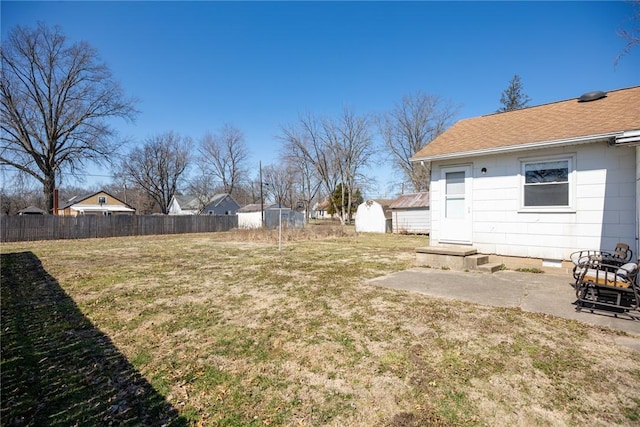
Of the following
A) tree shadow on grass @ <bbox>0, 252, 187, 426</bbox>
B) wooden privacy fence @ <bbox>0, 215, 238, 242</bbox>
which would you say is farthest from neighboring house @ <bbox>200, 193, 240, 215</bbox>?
tree shadow on grass @ <bbox>0, 252, 187, 426</bbox>

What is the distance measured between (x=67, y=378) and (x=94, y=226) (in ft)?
72.6

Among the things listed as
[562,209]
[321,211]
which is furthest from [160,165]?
[562,209]

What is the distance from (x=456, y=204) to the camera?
8219mm

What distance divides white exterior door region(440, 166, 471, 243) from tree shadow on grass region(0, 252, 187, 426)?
769 centimetres

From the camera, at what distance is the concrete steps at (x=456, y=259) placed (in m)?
6.89

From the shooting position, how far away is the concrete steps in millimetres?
6891

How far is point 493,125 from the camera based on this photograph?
29.1 feet

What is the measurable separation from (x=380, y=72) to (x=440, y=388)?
65.0 ft

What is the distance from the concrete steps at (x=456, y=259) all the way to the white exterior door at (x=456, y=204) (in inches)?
29.7

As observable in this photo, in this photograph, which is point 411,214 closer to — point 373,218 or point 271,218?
point 373,218

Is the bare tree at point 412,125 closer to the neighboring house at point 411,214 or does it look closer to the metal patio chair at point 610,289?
the neighboring house at point 411,214

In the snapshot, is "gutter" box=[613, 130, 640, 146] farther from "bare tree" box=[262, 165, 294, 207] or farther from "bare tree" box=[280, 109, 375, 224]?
"bare tree" box=[262, 165, 294, 207]

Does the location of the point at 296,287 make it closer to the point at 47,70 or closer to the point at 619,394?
the point at 619,394

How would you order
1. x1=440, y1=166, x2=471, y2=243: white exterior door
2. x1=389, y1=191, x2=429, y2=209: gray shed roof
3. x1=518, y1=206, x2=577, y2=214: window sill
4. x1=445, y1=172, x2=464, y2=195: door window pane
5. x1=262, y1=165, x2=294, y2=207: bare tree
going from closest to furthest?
x1=518, y1=206, x2=577, y2=214: window sill, x1=440, y1=166, x2=471, y2=243: white exterior door, x1=445, y1=172, x2=464, y2=195: door window pane, x1=389, y1=191, x2=429, y2=209: gray shed roof, x1=262, y1=165, x2=294, y2=207: bare tree
